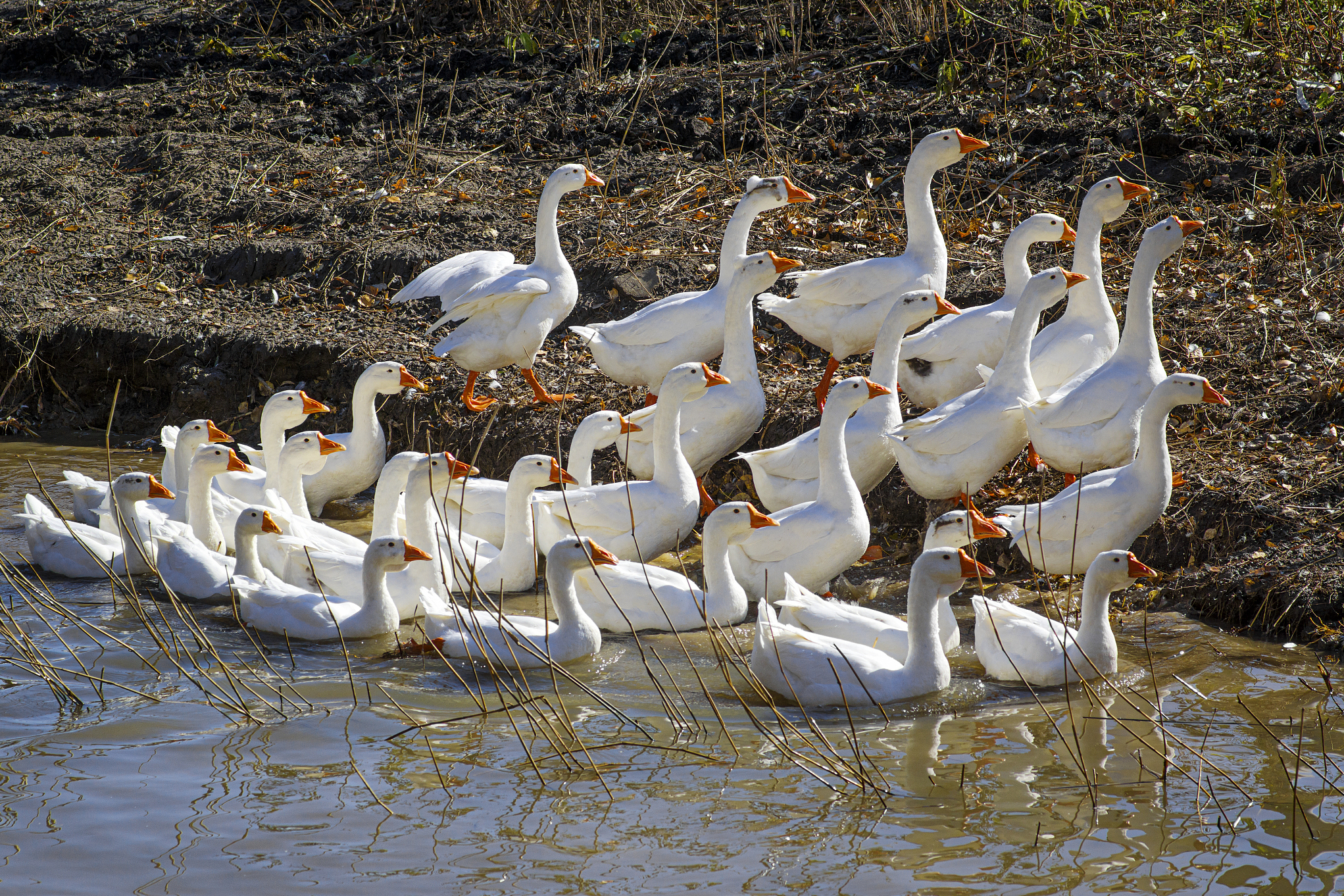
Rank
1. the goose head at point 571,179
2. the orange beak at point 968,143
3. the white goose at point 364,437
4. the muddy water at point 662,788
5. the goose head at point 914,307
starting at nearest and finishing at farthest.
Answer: the muddy water at point 662,788 → the goose head at point 914,307 → the white goose at point 364,437 → the orange beak at point 968,143 → the goose head at point 571,179

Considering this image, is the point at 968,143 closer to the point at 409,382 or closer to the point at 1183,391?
the point at 1183,391

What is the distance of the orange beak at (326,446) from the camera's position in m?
7.68

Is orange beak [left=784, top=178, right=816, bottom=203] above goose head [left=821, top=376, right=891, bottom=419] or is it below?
above

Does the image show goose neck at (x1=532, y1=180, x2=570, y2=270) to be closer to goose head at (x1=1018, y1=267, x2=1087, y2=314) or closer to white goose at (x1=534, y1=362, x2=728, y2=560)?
white goose at (x1=534, y1=362, x2=728, y2=560)

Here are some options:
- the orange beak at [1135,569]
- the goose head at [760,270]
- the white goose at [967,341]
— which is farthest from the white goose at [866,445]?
the orange beak at [1135,569]

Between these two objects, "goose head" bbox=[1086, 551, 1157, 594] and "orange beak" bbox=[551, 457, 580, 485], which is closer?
"goose head" bbox=[1086, 551, 1157, 594]

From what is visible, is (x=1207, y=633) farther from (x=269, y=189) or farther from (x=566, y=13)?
(x=566, y=13)

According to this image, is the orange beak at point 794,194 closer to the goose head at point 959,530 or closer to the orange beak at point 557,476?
the orange beak at point 557,476

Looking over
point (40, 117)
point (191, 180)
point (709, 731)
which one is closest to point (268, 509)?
point (709, 731)

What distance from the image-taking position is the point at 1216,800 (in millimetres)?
4055

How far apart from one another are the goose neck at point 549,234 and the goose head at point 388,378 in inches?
58.5

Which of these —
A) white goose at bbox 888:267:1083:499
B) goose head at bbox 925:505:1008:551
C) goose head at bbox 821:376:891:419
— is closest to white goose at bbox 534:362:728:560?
goose head at bbox 821:376:891:419

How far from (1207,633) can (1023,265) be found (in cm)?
285

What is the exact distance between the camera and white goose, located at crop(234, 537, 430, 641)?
6062mm
